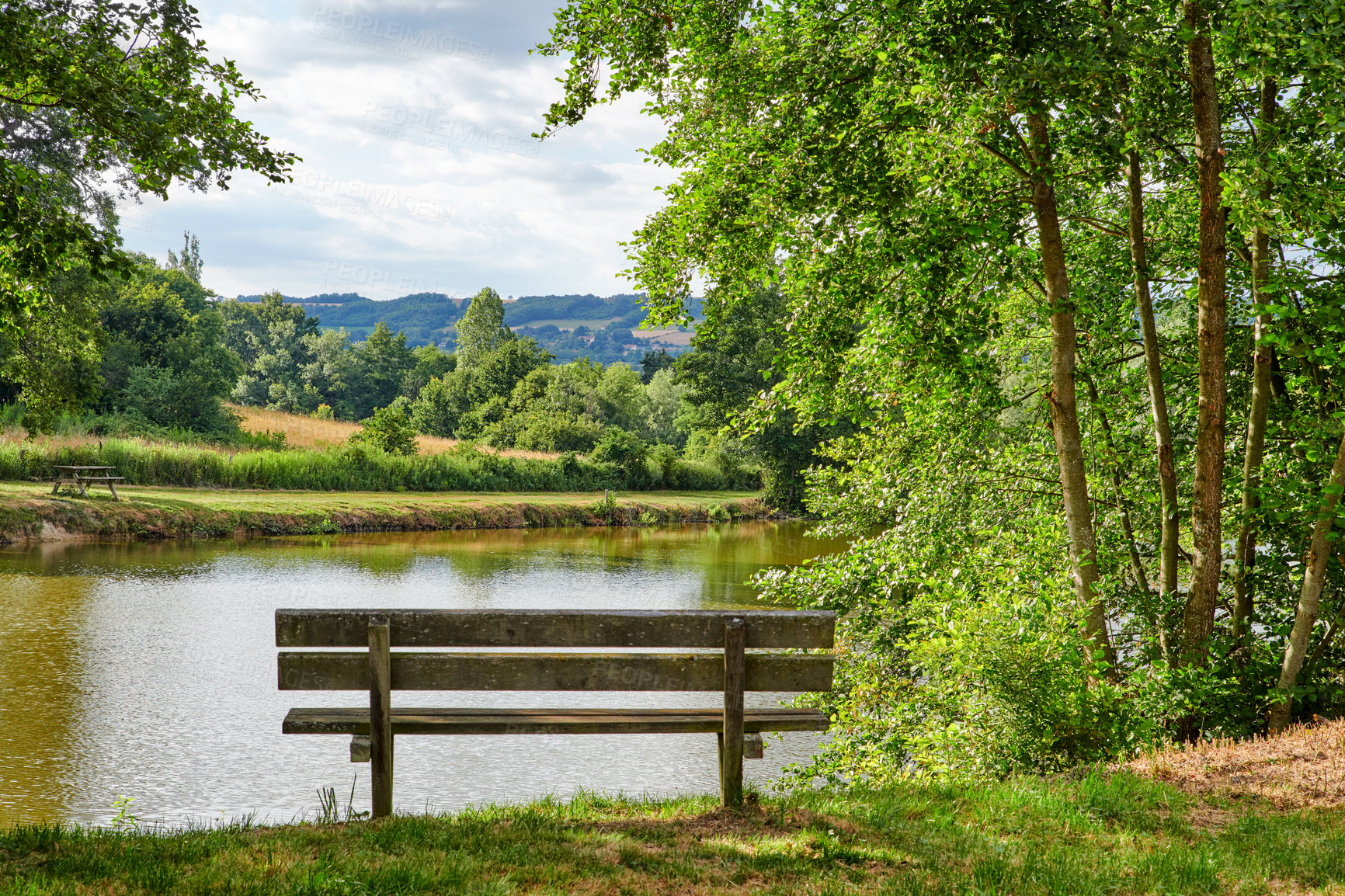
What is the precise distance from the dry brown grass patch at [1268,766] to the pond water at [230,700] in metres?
3.48

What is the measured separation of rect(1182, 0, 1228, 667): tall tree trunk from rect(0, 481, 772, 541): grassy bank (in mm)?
28793

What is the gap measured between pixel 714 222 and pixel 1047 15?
2825mm

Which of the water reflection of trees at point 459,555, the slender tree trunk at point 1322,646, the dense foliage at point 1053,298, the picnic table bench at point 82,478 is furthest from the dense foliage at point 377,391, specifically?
the slender tree trunk at point 1322,646

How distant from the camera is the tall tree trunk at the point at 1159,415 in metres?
7.68

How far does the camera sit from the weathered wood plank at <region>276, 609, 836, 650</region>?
4531 millimetres

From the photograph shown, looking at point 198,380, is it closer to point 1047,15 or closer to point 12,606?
point 12,606

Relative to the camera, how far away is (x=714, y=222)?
7.48 meters

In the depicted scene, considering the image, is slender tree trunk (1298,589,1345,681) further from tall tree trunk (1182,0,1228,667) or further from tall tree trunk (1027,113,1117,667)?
tall tree trunk (1027,113,1117,667)

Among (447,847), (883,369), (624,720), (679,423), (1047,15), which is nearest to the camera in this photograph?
(447,847)

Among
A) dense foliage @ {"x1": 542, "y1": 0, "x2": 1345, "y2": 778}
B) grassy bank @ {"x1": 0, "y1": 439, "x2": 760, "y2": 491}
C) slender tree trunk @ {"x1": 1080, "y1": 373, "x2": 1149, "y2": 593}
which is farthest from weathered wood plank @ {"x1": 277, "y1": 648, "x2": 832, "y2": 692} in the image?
grassy bank @ {"x1": 0, "y1": 439, "x2": 760, "y2": 491}

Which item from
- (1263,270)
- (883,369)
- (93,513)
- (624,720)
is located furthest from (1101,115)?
(93,513)

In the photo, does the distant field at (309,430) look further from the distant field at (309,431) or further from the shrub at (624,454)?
the shrub at (624,454)

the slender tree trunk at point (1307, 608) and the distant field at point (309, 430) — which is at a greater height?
the distant field at point (309, 430)

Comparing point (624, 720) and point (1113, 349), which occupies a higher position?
point (1113, 349)
